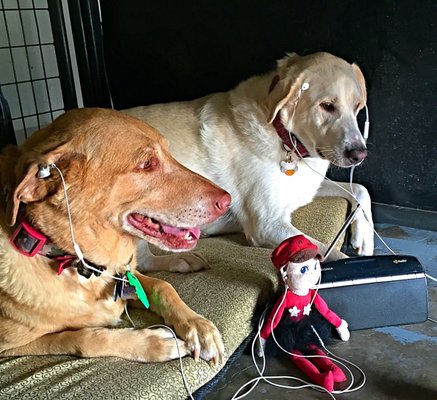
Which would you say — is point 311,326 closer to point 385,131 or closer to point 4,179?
point 4,179

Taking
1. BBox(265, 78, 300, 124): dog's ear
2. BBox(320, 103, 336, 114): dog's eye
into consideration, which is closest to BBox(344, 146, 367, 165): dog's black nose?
BBox(320, 103, 336, 114): dog's eye

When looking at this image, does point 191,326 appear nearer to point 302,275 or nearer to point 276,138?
point 302,275

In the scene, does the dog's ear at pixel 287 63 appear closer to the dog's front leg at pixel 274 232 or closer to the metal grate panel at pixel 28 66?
the dog's front leg at pixel 274 232

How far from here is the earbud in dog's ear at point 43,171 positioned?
1.29 metres

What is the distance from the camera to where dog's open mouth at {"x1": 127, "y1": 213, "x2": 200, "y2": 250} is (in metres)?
1.49

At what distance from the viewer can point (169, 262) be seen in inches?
81.6

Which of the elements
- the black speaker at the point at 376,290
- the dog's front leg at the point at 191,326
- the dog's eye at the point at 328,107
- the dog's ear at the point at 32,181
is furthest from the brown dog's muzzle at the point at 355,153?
the dog's ear at the point at 32,181

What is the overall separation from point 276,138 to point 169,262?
0.72 m

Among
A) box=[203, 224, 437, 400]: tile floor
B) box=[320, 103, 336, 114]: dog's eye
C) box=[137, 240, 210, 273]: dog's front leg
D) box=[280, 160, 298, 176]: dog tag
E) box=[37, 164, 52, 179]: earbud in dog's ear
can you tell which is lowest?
box=[203, 224, 437, 400]: tile floor

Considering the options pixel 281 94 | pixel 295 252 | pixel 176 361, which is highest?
pixel 281 94

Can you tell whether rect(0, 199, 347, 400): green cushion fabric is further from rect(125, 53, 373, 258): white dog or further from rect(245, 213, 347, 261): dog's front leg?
rect(125, 53, 373, 258): white dog

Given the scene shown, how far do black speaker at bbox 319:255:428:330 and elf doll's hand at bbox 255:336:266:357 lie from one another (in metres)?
0.25

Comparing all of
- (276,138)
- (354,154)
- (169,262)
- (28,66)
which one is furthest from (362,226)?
(28,66)

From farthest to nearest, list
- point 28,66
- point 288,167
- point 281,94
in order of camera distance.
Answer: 1. point 28,66
2. point 288,167
3. point 281,94
